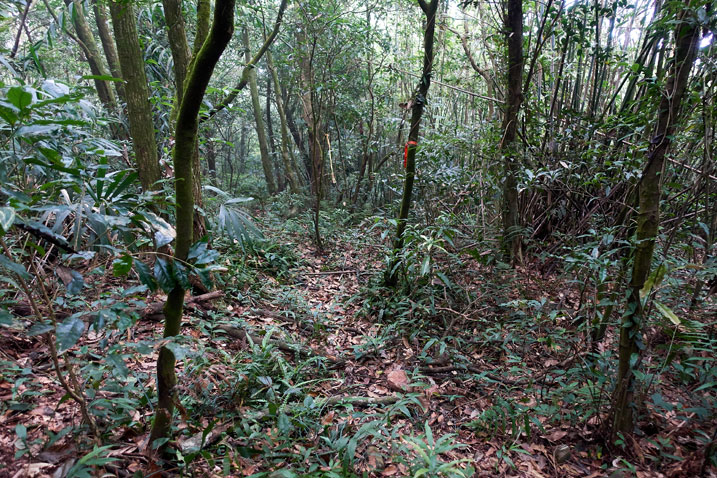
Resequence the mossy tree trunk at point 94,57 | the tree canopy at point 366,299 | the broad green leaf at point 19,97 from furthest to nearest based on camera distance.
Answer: the mossy tree trunk at point 94,57, the tree canopy at point 366,299, the broad green leaf at point 19,97

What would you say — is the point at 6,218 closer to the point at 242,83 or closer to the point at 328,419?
the point at 328,419

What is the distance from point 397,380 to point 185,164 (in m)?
1.95

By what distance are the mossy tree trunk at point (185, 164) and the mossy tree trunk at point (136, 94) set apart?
1.73 m

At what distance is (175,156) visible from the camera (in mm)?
1243

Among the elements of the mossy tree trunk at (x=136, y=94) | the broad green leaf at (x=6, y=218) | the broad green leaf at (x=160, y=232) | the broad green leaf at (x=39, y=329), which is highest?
the mossy tree trunk at (x=136, y=94)

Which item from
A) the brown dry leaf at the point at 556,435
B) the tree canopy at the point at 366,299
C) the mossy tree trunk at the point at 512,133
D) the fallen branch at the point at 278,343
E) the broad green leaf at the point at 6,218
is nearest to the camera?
the broad green leaf at the point at 6,218

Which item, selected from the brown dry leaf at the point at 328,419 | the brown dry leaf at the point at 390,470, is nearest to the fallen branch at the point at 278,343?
the brown dry leaf at the point at 328,419

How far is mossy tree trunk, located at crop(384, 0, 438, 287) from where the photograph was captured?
11.2ft

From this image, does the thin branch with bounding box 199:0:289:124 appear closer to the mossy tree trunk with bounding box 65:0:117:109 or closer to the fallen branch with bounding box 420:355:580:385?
the mossy tree trunk with bounding box 65:0:117:109

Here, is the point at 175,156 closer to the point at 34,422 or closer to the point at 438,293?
the point at 34,422

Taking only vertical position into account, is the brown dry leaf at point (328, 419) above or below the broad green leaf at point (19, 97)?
below

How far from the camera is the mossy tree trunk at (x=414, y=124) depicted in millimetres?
3414

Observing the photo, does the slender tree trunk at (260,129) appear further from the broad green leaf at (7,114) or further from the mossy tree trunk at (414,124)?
the broad green leaf at (7,114)

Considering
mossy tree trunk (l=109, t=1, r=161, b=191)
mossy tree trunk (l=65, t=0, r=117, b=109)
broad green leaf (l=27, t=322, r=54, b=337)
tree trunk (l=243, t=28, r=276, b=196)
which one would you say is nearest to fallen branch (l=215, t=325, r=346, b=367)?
mossy tree trunk (l=109, t=1, r=161, b=191)
